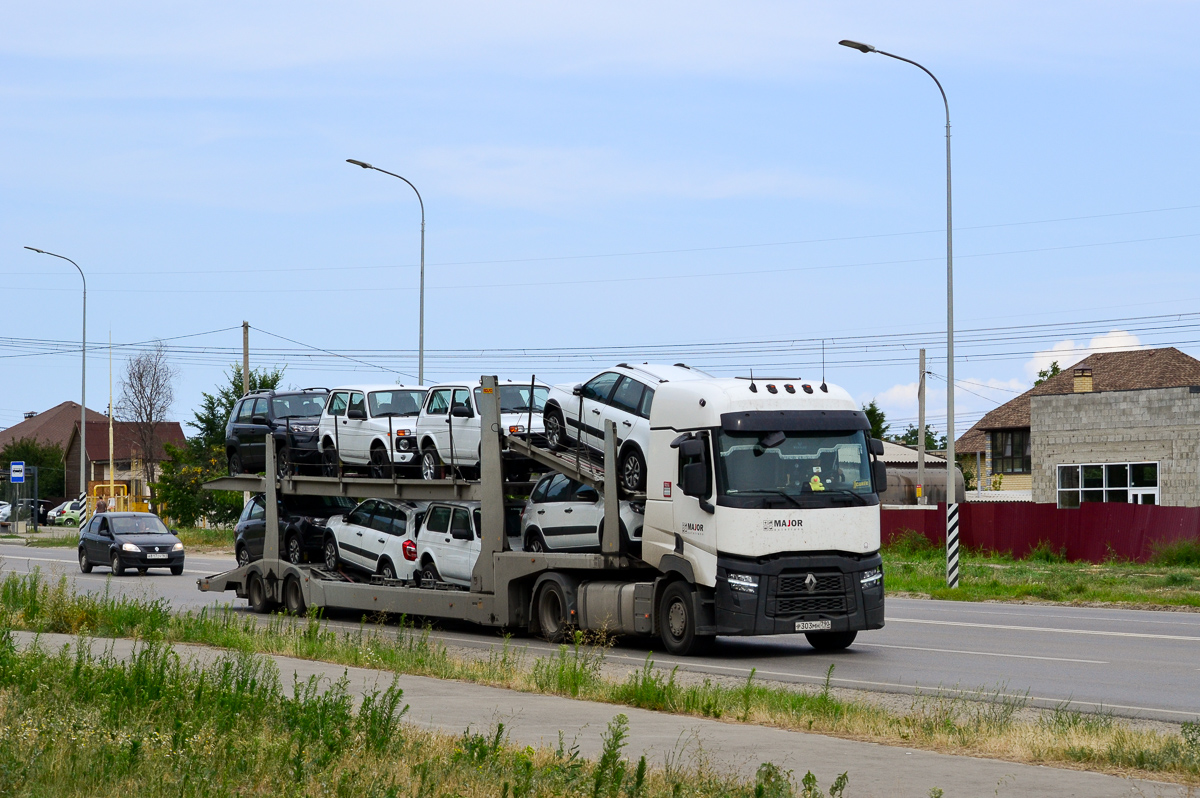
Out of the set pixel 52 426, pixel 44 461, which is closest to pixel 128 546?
pixel 44 461

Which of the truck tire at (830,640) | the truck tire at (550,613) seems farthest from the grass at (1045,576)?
the truck tire at (550,613)

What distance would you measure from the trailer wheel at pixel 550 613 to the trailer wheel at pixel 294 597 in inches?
222

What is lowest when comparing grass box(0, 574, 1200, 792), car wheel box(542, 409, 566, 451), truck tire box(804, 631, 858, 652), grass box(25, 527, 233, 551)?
grass box(25, 527, 233, 551)

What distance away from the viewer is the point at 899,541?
132 ft

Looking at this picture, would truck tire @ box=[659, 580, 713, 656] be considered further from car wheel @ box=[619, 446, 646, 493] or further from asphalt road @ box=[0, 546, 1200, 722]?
car wheel @ box=[619, 446, 646, 493]

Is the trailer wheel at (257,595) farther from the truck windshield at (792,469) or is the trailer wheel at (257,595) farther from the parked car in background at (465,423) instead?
the truck windshield at (792,469)

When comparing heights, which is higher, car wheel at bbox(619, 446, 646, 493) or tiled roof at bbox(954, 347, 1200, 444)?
tiled roof at bbox(954, 347, 1200, 444)

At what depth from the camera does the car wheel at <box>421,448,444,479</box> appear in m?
20.6

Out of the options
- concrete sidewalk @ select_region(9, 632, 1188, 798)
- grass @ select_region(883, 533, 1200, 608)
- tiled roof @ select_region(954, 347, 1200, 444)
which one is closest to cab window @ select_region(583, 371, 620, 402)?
concrete sidewalk @ select_region(9, 632, 1188, 798)

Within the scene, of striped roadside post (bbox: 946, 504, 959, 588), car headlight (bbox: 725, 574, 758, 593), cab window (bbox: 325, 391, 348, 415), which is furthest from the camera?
striped roadside post (bbox: 946, 504, 959, 588)

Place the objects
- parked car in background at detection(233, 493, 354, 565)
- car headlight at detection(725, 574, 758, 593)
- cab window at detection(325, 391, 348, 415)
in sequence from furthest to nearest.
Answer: parked car in background at detection(233, 493, 354, 565) < cab window at detection(325, 391, 348, 415) < car headlight at detection(725, 574, 758, 593)

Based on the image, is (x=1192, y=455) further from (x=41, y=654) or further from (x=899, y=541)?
(x=41, y=654)

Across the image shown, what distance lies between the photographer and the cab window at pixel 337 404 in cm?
2247

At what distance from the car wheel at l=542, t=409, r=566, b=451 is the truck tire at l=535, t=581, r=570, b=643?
72.7 inches
